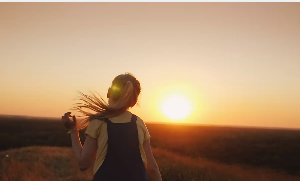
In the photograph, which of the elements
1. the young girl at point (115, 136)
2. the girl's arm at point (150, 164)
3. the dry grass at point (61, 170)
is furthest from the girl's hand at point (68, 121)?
the dry grass at point (61, 170)

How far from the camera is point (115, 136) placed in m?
2.05

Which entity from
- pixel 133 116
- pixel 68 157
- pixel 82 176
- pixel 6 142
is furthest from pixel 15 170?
pixel 6 142

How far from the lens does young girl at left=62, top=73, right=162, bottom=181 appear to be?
2.04 m

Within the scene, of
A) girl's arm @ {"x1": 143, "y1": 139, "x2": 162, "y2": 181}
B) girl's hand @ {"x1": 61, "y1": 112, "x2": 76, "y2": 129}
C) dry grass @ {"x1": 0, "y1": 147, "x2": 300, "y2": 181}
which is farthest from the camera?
dry grass @ {"x1": 0, "y1": 147, "x2": 300, "y2": 181}

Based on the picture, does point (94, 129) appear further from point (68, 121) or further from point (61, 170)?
point (61, 170)

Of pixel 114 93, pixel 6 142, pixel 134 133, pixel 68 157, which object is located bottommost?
pixel 6 142

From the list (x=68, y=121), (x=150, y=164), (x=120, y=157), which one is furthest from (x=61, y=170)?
(x=120, y=157)

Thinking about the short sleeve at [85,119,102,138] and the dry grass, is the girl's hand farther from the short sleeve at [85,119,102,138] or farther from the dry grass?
the dry grass

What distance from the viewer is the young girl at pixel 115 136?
2039mm

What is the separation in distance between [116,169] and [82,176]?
10798mm

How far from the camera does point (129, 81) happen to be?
2150mm

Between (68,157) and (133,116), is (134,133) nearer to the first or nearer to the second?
(133,116)

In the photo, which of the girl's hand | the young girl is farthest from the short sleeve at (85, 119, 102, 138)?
the girl's hand

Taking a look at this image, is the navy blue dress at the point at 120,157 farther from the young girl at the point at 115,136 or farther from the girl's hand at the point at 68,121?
the girl's hand at the point at 68,121
